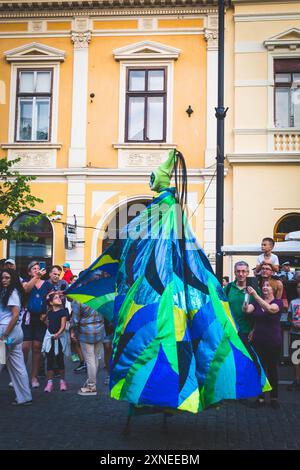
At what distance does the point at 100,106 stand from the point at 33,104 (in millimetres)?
2045

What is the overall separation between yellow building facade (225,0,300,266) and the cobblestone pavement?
8.41 m

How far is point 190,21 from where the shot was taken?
16141 millimetres

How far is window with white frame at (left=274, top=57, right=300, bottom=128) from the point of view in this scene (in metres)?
15.8

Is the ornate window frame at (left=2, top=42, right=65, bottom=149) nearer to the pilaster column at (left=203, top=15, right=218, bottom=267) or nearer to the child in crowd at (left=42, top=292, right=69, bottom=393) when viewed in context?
the pilaster column at (left=203, top=15, right=218, bottom=267)

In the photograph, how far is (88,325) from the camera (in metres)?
7.86

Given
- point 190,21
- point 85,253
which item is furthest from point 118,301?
point 190,21

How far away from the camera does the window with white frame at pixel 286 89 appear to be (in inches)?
621

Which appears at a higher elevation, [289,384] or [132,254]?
[132,254]

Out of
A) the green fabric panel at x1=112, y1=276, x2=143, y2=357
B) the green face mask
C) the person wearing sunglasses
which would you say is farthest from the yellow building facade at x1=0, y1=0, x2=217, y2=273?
the green fabric panel at x1=112, y1=276, x2=143, y2=357

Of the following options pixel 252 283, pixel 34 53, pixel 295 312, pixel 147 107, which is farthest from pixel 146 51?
pixel 252 283

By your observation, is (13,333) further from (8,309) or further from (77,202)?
(77,202)
